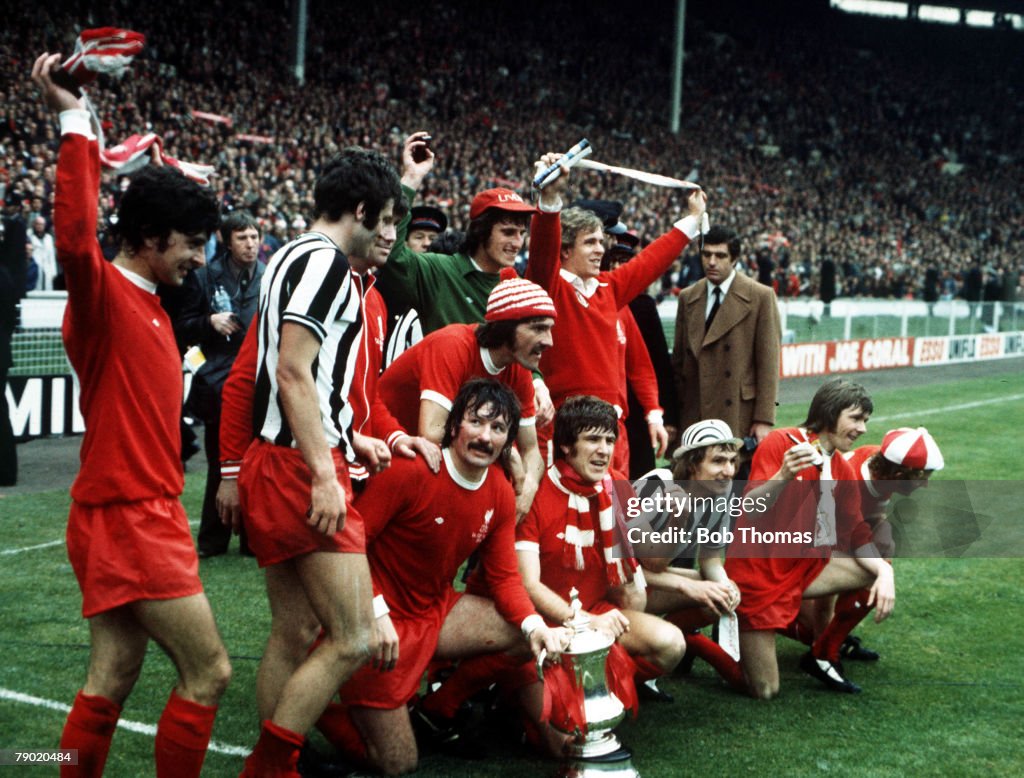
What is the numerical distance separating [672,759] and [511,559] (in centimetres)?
92

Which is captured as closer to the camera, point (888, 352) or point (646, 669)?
point (646, 669)

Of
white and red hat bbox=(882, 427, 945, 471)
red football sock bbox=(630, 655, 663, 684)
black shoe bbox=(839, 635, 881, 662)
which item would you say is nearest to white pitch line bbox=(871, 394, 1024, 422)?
black shoe bbox=(839, 635, 881, 662)

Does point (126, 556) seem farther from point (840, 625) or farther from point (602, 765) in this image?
point (840, 625)

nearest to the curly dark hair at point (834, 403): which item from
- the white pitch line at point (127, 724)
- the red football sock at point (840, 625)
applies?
the red football sock at point (840, 625)

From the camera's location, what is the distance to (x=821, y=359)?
62.7 feet

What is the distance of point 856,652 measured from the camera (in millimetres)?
5484

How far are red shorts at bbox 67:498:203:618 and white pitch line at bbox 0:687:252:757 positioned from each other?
118 centimetres

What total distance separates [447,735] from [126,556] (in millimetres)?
1604

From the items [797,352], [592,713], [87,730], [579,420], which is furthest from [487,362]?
→ [797,352]

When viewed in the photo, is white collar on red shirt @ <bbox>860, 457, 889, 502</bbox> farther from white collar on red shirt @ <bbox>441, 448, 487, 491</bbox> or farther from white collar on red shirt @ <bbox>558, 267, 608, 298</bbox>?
white collar on red shirt @ <bbox>441, 448, 487, 491</bbox>

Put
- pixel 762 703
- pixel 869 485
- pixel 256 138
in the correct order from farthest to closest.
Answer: pixel 256 138 → pixel 869 485 → pixel 762 703

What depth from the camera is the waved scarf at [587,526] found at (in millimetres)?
4449

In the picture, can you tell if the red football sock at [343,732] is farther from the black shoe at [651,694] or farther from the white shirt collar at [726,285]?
the white shirt collar at [726,285]

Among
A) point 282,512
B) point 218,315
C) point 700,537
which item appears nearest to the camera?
point 282,512
